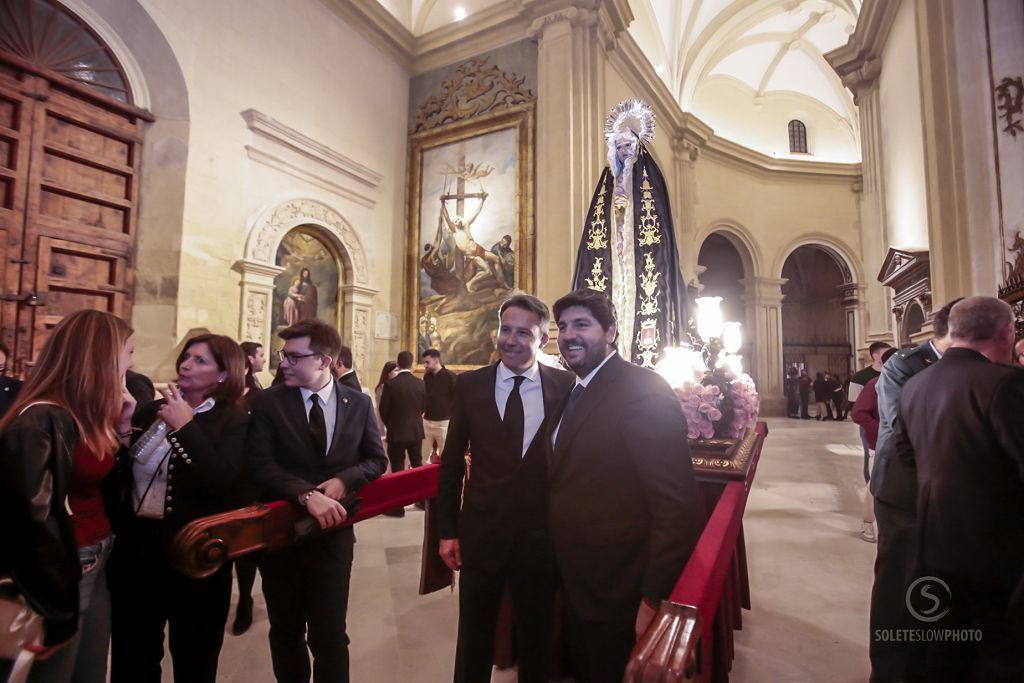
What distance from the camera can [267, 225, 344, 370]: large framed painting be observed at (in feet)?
28.5

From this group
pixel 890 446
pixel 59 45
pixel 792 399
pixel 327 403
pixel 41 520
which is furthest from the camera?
pixel 792 399

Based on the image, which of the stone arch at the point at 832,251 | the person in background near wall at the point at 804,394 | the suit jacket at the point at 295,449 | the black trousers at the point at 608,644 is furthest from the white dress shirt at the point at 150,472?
the stone arch at the point at 832,251

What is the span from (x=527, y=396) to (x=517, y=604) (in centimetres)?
78

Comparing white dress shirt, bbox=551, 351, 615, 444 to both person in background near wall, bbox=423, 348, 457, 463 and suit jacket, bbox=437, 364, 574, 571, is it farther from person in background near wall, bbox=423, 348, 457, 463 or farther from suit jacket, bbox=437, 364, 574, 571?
person in background near wall, bbox=423, 348, 457, 463

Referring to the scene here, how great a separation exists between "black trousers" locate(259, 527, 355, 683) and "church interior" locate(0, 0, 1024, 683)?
2.18ft

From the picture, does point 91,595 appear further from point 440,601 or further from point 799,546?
point 799,546

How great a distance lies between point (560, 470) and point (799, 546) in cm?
375

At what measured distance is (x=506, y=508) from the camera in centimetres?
198

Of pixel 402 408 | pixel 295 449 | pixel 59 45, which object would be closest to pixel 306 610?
pixel 295 449

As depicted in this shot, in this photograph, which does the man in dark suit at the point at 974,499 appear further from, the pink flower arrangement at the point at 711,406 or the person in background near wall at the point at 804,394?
the person in background near wall at the point at 804,394

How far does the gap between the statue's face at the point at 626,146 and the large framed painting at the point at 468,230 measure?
564 cm

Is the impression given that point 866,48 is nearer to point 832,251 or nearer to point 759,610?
point 832,251

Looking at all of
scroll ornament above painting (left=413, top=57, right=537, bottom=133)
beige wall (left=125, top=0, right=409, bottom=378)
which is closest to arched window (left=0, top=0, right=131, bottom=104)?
beige wall (left=125, top=0, right=409, bottom=378)

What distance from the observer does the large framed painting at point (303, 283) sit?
28.5 feet
